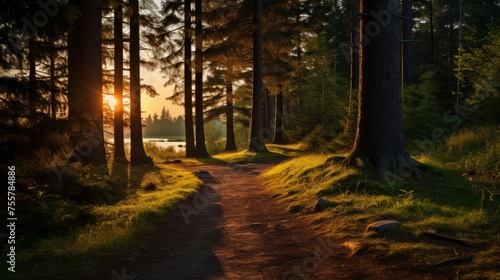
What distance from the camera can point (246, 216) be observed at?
899 cm

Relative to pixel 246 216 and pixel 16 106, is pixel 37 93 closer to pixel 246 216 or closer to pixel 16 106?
pixel 16 106

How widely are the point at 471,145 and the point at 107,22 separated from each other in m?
17.9

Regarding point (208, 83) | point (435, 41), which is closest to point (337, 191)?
point (208, 83)

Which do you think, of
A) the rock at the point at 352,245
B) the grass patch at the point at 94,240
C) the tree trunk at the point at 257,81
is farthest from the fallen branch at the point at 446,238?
the tree trunk at the point at 257,81

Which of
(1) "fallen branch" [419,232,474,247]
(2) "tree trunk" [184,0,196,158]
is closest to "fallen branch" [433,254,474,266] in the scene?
(1) "fallen branch" [419,232,474,247]

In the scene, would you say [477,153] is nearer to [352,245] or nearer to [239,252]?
[352,245]

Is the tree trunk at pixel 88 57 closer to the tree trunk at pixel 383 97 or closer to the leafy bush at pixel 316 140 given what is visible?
the tree trunk at pixel 383 97

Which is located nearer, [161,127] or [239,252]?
[239,252]

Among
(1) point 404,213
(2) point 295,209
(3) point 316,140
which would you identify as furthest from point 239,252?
(3) point 316,140

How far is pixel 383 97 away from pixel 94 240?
7.45 metres

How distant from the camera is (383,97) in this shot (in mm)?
9516

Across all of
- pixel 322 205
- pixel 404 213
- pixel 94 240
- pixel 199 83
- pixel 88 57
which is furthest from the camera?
pixel 199 83

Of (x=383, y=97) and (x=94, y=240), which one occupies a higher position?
(x=383, y=97)

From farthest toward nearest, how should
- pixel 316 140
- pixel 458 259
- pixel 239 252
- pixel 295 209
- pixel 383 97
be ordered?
pixel 316 140
pixel 383 97
pixel 295 209
pixel 239 252
pixel 458 259
